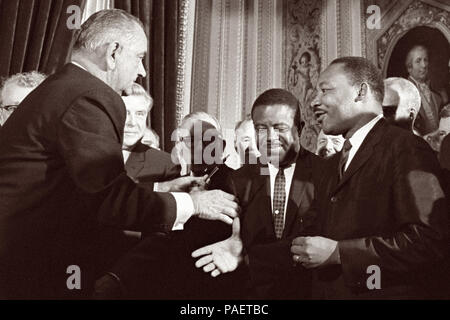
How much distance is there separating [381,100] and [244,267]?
0.93 m

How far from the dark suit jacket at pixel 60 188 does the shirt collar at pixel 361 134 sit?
2.58 feet

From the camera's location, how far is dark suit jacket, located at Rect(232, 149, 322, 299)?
2.19m

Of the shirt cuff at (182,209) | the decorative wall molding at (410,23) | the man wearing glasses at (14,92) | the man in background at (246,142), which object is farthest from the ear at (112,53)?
the decorative wall molding at (410,23)

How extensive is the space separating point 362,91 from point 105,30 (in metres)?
1.08

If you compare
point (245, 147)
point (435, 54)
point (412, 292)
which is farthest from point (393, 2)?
point (412, 292)

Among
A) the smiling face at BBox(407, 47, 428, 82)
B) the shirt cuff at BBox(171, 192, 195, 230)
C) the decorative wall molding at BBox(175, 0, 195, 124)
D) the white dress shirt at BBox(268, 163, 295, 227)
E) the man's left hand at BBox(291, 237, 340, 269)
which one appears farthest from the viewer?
the decorative wall molding at BBox(175, 0, 195, 124)

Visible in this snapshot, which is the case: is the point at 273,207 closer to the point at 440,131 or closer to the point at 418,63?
the point at 440,131

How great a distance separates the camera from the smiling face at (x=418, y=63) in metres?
4.44

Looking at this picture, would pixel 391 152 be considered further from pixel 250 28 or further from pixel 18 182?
pixel 250 28

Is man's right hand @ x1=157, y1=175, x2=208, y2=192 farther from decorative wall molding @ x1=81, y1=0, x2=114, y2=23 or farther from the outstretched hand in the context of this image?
decorative wall molding @ x1=81, y1=0, x2=114, y2=23

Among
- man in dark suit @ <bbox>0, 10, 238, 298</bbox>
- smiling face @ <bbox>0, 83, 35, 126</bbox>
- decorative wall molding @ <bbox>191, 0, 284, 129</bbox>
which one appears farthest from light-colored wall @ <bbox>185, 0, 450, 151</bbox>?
man in dark suit @ <bbox>0, 10, 238, 298</bbox>

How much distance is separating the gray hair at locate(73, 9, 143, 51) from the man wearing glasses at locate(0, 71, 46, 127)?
1.04m

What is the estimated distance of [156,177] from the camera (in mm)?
3016

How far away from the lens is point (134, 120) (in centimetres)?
310
